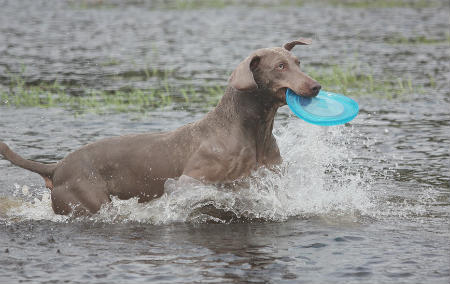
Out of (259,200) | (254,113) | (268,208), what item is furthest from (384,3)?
(254,113)

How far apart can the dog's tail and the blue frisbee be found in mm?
2884

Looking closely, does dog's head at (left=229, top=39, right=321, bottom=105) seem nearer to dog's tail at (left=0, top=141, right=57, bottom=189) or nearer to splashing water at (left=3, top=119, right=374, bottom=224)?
splashing water at (left=3, top=119, right=374, bottom=224)

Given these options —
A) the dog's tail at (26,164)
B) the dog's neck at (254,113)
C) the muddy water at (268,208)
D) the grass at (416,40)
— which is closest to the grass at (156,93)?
the muddy water at (268,208)

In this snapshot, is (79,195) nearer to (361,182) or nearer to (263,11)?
(361,182)

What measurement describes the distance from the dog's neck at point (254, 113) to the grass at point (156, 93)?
22.6 feet

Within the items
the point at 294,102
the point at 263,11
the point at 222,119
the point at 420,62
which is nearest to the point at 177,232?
the point at 222,119

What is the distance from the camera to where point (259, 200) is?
894cm

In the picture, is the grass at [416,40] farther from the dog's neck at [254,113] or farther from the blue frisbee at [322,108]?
the dog's neck at [254,113]

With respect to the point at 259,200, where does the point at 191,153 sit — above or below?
above

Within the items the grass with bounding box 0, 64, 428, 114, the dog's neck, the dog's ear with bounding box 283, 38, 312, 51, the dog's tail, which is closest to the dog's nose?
the dog's neck

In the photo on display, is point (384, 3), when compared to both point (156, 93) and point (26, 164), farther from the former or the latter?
point (26, 164)

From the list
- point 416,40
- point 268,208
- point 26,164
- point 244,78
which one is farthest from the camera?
point 416,40

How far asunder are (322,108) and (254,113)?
76 centimetres

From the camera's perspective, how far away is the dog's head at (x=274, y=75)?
809 cm
